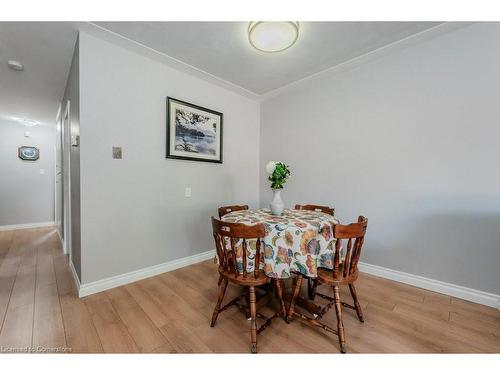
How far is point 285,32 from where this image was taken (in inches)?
66.2

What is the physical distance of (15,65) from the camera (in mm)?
2396

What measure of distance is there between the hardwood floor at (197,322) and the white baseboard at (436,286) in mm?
63

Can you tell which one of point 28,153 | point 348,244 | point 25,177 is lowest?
point 348,244

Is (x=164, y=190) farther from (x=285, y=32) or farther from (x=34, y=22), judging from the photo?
(x=285, y=32)

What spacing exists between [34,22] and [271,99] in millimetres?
2657

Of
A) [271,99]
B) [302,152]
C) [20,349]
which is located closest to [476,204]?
[302,152]

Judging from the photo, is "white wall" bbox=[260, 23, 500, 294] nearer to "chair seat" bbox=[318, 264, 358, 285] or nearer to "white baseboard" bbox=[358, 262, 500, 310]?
"white baseboard" bbox=[358, 262, 500, 310]

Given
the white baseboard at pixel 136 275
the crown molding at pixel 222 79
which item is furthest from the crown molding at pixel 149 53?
the white baseboard at pixel 136 275

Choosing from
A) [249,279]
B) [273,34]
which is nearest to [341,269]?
[249,279]

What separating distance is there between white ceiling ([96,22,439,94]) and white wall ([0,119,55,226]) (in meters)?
4.51

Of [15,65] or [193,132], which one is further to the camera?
[193,132]

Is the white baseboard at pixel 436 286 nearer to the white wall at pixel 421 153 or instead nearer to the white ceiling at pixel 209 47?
the white wall at pixel 421 153

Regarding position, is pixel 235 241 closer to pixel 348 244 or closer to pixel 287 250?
A: pixel 287 250

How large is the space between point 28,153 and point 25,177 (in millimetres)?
518
